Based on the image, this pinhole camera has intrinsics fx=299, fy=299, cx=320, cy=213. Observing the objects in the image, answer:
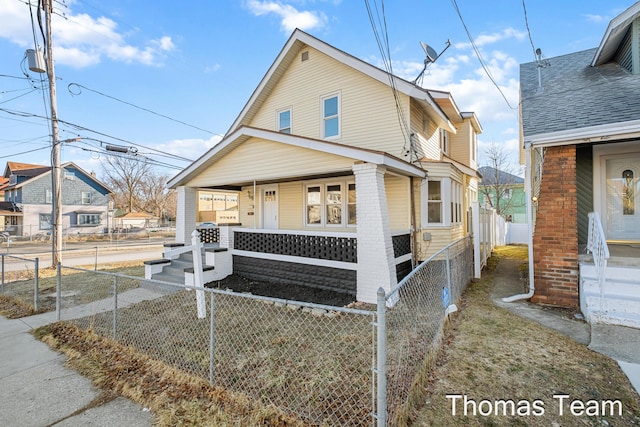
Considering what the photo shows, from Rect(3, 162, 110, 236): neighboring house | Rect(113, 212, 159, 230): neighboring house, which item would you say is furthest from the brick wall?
Rect(113, 212, 159, 230): neighboring house

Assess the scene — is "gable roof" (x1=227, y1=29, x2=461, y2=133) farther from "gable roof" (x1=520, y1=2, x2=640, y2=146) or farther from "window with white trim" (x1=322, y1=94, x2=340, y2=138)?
"gable roof" (x1=520, y1=2, x2=640, y2=146)

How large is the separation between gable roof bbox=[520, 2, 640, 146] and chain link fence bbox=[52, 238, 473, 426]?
3.22 metres

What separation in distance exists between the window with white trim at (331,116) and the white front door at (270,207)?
3.09 m

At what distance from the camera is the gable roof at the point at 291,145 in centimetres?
676

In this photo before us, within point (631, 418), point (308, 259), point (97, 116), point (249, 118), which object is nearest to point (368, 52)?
point (308, 259)

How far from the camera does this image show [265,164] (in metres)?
8.81

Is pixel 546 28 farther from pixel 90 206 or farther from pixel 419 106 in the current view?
pixel 90 206

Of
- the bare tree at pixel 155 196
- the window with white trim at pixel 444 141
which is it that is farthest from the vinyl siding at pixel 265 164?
the bare tree at pixel 155 196

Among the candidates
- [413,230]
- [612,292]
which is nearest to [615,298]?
[612,292]

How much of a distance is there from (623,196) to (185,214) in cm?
1266

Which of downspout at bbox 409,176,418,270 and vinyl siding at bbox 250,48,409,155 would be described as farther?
vinyl siding at bbox 250,48,409,155

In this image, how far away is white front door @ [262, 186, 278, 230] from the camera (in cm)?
1212

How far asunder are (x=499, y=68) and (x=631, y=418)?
452 inches

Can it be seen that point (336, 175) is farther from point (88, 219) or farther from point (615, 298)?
point (88, 219)
